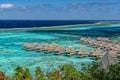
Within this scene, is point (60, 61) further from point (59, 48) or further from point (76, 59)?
point (59, 48)

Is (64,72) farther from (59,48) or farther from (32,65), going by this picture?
(59,48)

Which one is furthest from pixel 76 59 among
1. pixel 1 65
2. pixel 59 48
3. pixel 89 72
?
pixel 89 72

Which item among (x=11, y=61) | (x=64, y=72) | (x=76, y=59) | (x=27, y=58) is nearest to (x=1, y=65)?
(x=11, y=61)

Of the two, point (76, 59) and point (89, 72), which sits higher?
point (89, 72)

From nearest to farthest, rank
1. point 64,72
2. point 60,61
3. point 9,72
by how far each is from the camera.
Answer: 1. point 64,72
2. point 9,72
3. point 60,61

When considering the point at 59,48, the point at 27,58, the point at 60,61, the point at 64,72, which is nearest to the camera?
the point at 64,72

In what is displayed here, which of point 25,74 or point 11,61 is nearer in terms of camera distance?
point 25,74

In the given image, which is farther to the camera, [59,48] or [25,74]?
[59,48]

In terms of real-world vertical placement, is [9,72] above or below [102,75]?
below

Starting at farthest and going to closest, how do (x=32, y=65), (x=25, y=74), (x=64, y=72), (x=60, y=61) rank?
1. (x=60, y=61)
2. (x=32, y=65)
3. (x=64, y=72)
4. (x=25, y=74)
